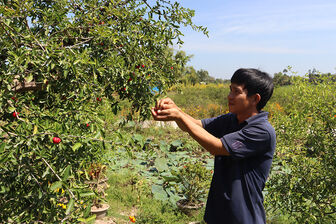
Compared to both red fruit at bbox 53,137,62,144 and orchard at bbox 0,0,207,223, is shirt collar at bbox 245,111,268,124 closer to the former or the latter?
orchard at bbox 0,0,207,223

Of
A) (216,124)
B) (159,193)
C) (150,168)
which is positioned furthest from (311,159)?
(150,168)

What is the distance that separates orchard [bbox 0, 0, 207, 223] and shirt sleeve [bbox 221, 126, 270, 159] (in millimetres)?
590

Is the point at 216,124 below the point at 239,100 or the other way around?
below

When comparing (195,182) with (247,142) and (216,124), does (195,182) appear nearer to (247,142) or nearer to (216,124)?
(216,124)

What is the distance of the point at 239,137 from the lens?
2.02 metres

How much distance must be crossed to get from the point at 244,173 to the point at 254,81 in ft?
2.17

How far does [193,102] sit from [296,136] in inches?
398

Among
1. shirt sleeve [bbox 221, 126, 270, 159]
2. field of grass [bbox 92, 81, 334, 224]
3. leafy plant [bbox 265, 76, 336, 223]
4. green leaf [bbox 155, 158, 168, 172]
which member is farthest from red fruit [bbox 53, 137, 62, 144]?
green leaf [bbox 155, 158, 168, 172]

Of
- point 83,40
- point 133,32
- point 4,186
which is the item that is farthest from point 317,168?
point 4,186

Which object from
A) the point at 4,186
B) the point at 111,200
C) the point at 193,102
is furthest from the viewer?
the point at 193,102

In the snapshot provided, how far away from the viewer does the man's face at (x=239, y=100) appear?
6.95 ft

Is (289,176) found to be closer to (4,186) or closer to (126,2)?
(126,2)

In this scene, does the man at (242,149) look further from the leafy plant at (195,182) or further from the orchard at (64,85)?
the leafy plant at (195,182)

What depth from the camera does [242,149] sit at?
2.00m
